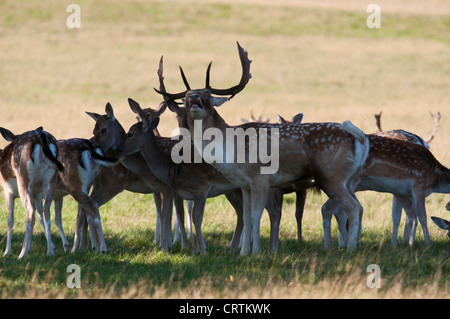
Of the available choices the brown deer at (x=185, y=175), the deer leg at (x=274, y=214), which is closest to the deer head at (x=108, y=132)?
the brown deer at (x=185, y=175)

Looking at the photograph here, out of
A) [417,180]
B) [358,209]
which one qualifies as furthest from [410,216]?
[358,209]

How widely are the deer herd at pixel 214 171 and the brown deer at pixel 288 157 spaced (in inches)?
0.5

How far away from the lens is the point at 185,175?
8992 millimetres

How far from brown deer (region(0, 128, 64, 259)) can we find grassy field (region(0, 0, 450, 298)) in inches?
13.7

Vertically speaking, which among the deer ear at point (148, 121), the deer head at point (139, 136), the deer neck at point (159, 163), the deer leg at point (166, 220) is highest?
the deer ear at point (148, 121)

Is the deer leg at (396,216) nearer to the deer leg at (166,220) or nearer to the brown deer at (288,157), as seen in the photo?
the brown deer at (288,157)

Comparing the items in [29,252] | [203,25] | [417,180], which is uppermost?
[203,25]

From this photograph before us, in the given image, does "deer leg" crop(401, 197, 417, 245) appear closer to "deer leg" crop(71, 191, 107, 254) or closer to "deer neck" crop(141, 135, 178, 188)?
"deer neck" crop(141, 135, 178, 188)

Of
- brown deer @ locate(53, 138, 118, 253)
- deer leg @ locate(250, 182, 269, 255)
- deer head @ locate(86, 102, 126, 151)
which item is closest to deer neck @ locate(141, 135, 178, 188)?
deer head @ locate(86, 102, 126, 151)

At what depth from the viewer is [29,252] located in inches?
323

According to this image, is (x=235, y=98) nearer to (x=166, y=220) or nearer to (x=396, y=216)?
(x=396, y=216)

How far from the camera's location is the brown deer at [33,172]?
26.5 ft

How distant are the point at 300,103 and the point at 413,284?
67.8 feet
